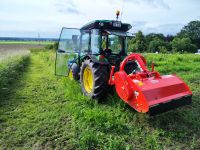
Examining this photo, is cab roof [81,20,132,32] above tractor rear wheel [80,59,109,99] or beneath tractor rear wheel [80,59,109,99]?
above

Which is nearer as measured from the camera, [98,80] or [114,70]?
[98,80]

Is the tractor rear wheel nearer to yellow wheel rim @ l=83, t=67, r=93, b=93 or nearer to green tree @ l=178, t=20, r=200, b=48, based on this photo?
yellow wheel rim @ l=83, t=67, r=93, b=93

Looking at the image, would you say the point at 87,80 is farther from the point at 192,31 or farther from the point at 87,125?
the point at 192,31

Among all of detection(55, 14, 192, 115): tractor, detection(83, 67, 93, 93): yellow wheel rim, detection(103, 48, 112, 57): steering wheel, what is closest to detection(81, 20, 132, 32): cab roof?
detection(55, 14, 192, 115): tractor

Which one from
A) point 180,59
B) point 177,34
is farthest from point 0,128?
point 177,34

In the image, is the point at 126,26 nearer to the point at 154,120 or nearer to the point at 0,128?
the point at 154,120

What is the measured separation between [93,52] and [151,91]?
2516 mm

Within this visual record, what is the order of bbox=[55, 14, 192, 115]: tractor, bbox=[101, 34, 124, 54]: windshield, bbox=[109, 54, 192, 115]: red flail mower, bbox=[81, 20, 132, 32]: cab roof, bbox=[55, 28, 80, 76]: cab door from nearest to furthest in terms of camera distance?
bbox=[109, 54, 192, 115]: red flail mower → bbox=[55, 14, 192, 115]: tractor → bbox=[81, 20, 132, 32]: cab roof → bbox=[101, 34, 124, 54]: windshield → bbox=[55, 28, 80, 76]: cab door

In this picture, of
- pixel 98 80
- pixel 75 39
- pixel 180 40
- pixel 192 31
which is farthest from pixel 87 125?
pixel 192 31

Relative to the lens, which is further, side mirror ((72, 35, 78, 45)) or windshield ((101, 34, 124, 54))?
side mirror ((72, 35, 78, 45))

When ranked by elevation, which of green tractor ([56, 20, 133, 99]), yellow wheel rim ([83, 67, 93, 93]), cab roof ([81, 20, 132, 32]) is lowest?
yellow wheel rim ([83, 67, 93, 93])

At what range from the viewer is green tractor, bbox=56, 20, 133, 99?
629cm

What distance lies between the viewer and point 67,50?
331 inches

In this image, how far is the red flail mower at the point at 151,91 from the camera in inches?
197
